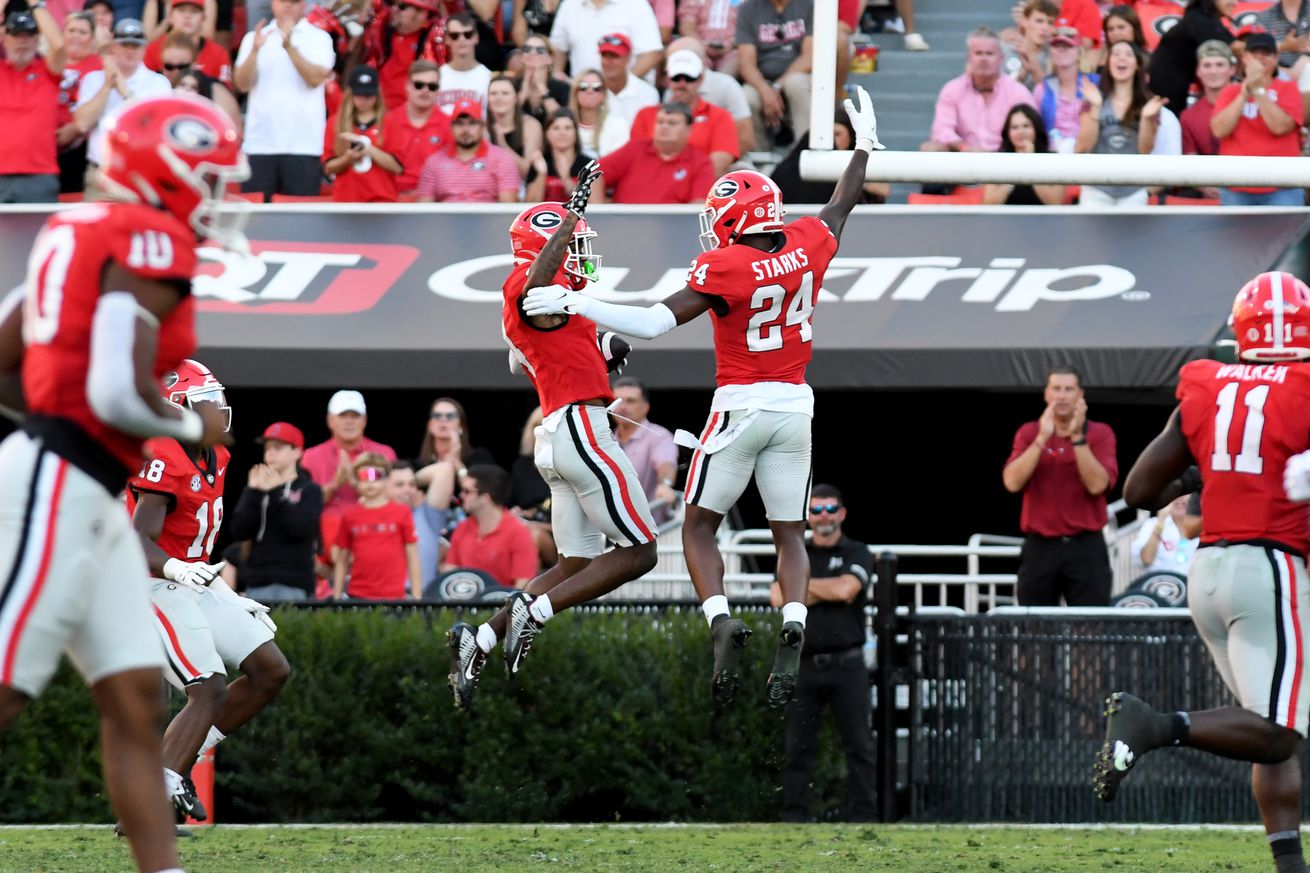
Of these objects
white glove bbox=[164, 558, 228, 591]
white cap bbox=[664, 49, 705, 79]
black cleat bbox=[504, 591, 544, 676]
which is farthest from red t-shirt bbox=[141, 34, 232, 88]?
white glove bbox=[164, 558, 228, 591]

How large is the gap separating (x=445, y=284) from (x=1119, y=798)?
5.73 metres

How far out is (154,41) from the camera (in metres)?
15.6

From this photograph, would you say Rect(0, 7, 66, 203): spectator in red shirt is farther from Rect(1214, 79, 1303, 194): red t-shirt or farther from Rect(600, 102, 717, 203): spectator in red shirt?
Rect(1214, 79, 1303, 194): red t-shirt

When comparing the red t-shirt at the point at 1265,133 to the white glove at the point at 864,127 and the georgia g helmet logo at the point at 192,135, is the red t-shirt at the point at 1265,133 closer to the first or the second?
the white glove at the point at 864,127

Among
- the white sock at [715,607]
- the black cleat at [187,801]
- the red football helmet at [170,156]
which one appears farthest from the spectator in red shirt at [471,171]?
the red football helmet at [170,156]

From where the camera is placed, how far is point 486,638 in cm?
927

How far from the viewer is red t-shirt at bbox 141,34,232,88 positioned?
15.2 metres

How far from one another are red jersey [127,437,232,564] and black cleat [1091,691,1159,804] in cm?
380

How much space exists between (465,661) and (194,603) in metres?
1.23

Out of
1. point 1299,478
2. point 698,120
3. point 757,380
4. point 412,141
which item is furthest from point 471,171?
point 1299,478

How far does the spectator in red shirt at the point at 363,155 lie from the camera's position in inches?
576

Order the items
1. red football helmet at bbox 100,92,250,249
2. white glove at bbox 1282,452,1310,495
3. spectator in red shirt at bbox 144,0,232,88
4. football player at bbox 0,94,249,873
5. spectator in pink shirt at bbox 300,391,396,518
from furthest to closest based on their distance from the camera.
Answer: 1. spectator in red shirt at bbox 144,0,232,88
2. spectator in pink shirt at bbox 300,391,396,518
3. white glove at bbox 1282,452,1310,495
4. red football helmet at bbox 100,92,250,249
5. football player at bbox 0,94,249,873

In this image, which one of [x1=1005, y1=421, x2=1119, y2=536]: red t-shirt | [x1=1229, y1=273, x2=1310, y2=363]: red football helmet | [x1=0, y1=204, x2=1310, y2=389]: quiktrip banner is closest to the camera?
[x1=1229, y1=273, x2=1310, y2=363]: red football helmet

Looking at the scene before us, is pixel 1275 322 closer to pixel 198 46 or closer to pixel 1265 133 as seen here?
pixel 1265 133
